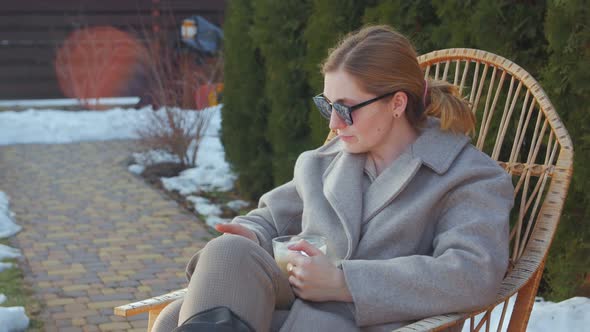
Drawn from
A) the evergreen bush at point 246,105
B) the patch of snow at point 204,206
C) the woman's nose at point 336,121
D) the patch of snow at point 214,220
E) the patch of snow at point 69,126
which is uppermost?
the woman's nose at point 336,121

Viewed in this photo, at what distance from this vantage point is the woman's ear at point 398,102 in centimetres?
214

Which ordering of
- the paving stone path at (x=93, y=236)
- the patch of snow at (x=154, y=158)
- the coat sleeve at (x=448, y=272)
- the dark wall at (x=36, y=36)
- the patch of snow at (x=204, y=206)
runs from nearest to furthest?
the coat sleeve at (x=448, y=272) → the paving stone path at (x=93, y=236) → the patch of snow at (x=204, y=206) → the patch of snow at (x=154, y=158) → the dark wall at (x=36, y=36)

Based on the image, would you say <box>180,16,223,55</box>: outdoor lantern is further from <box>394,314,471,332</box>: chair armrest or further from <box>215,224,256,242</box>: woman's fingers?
<box>394,314,471,332</box>: chair armrest

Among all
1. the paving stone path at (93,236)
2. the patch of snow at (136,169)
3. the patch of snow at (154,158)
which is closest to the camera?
the paving stone path at (93,236)

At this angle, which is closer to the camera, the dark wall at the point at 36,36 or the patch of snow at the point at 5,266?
the patch of snow at the point at 5,266

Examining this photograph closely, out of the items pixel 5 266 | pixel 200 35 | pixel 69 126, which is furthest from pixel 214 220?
pixel 200 35

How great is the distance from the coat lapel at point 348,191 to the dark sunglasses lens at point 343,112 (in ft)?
0.60

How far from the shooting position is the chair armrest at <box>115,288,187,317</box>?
2.09m

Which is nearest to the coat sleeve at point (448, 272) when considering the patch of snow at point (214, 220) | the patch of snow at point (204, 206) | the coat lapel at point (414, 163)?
the coat lapel at point (414, 163)

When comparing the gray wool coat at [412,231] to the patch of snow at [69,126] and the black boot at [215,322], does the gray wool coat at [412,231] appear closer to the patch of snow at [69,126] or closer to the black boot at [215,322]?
the black boot at [215,322]

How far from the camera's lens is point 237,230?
2.28 metres

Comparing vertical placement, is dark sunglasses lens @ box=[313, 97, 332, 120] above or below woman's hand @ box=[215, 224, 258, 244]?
above

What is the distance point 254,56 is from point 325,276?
12.9 ft

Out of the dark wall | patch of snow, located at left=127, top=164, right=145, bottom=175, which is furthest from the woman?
the dark wall
